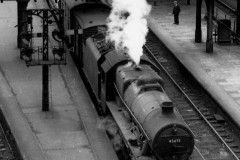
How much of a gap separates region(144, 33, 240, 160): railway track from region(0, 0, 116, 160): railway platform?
13.3 ft

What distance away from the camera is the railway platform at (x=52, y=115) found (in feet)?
91.9

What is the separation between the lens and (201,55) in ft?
128

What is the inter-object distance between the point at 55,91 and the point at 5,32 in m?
10.3

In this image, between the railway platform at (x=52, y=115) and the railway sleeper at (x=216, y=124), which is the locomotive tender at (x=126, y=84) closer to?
the railway platform at (x=52, y=115)

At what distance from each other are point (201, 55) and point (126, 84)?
12.6 m

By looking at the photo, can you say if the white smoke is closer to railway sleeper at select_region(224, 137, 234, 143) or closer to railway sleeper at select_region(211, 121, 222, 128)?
railway sleeper at select_region(211, 121, 222, 128)

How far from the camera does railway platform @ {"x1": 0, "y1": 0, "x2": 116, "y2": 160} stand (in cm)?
2801

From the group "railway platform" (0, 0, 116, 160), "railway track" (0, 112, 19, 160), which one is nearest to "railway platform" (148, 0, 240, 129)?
"railway platform" (0, 0, 116, 160)

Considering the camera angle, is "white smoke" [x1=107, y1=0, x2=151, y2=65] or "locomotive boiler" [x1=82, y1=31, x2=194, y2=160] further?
"white smoke" [x1=107, y1=0, x2=151, y2=65]

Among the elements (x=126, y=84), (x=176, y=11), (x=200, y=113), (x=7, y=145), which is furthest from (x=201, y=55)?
(x=7, y=145)

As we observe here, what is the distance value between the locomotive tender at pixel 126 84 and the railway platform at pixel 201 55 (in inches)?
198

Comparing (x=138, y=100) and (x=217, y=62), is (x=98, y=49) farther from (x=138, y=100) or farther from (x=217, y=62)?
(x=217, y=62)

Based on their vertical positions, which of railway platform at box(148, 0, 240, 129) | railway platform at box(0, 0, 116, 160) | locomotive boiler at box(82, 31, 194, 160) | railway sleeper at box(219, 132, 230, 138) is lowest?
railway sleeper at box(219, 132, 230, 138)

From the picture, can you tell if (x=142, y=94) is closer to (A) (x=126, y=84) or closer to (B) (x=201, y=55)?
(A) (x=126, y=84)
